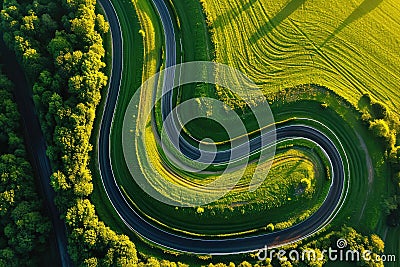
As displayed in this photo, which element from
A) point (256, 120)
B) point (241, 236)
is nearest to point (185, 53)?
point (256, 120)

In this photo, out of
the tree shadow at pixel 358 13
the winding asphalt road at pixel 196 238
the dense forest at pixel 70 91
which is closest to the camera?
the dense forest at pixel 70 91

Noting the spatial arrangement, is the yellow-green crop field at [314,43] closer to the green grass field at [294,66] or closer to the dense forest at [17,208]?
the green grass field at [294,66]

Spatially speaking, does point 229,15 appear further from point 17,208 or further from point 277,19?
point 17,208

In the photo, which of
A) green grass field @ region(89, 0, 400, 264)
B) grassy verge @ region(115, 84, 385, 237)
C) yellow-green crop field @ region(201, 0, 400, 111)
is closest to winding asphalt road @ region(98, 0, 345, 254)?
green grass field @ region(89, 0, 400, 264)

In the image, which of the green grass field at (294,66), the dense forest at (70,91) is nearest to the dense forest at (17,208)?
the dense forest at (70,91)

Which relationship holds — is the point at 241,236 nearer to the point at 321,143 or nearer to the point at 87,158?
the point at 321,143

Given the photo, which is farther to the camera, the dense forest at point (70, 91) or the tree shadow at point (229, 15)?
the tree shadow at point (229, 15)

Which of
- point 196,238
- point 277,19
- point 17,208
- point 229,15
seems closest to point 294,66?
point 277,19

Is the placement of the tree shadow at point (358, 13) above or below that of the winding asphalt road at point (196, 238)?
above
